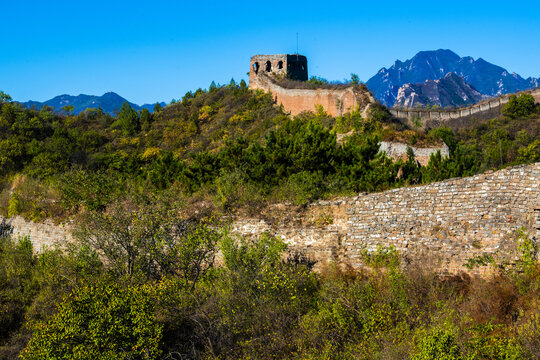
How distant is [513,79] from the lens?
387ft

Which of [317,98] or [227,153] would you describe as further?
[317,98]

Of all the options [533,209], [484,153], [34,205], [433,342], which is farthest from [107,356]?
[484,153]

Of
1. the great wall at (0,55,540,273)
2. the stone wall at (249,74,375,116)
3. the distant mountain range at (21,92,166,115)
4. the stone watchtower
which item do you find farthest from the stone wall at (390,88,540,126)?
the distant mountain range at (21,92,166,115)

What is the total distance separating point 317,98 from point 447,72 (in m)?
104

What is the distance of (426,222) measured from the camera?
10.8 metres

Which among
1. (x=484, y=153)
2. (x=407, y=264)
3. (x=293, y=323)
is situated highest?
(x=484, y=153)

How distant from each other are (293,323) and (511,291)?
4155 millimetres

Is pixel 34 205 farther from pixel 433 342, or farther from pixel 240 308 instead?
pixel 433 342

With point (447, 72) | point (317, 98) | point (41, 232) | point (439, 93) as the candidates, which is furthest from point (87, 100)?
point (41, 232)

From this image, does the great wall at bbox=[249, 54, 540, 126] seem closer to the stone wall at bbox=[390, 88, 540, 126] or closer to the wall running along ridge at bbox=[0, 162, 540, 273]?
the stone wall at bbox=[390, 88, 540, 126]

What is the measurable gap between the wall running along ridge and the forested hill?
4.01ft

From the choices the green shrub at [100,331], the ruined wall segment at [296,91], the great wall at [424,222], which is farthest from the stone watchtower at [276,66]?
the green shrub at [100,331]

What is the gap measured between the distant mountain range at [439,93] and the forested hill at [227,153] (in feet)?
144

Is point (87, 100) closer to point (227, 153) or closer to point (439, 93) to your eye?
point (439, 93)
